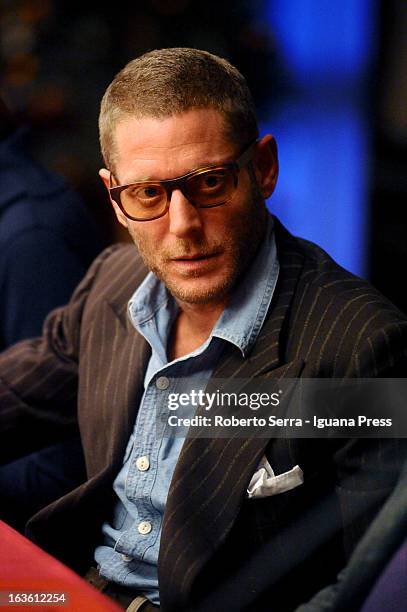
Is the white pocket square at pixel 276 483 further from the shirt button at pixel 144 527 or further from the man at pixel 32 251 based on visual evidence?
the man at pixel 32 251

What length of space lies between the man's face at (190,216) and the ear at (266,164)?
3cm

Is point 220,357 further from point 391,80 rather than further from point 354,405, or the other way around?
point 391,80

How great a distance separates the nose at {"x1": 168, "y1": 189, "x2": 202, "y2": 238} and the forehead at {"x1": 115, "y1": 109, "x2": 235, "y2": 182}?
0.04 metres

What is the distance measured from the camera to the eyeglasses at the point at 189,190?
1.25m

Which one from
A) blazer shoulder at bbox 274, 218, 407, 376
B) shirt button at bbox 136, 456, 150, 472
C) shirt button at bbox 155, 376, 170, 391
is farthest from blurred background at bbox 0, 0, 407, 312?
shirt button at bbox 136, 456, 150, 472

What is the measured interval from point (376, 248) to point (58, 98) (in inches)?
28.5

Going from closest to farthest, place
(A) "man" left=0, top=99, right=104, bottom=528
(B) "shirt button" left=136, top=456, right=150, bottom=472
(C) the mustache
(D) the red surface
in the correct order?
1. (D) the red surface
2. (C) the mustache
3. (B) "shirt button" left=136, top=456, right=150, bottom=472
4. (A) "man" left=0, top=99, right=104, bottom=528

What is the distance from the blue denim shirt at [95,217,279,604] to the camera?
1367 millimetres

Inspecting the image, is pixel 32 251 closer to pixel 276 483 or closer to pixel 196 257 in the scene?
pixel 196 257

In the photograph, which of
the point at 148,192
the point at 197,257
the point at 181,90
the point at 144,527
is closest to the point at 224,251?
the point at 197,257

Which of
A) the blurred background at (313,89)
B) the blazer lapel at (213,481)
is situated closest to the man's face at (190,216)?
the blazer lapel at (213,481)

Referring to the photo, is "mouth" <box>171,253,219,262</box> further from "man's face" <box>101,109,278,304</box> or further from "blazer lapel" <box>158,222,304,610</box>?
"blazer lapel" <box>158,222,304,610</box>

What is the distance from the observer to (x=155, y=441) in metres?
1.42

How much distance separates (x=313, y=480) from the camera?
1285 mm
